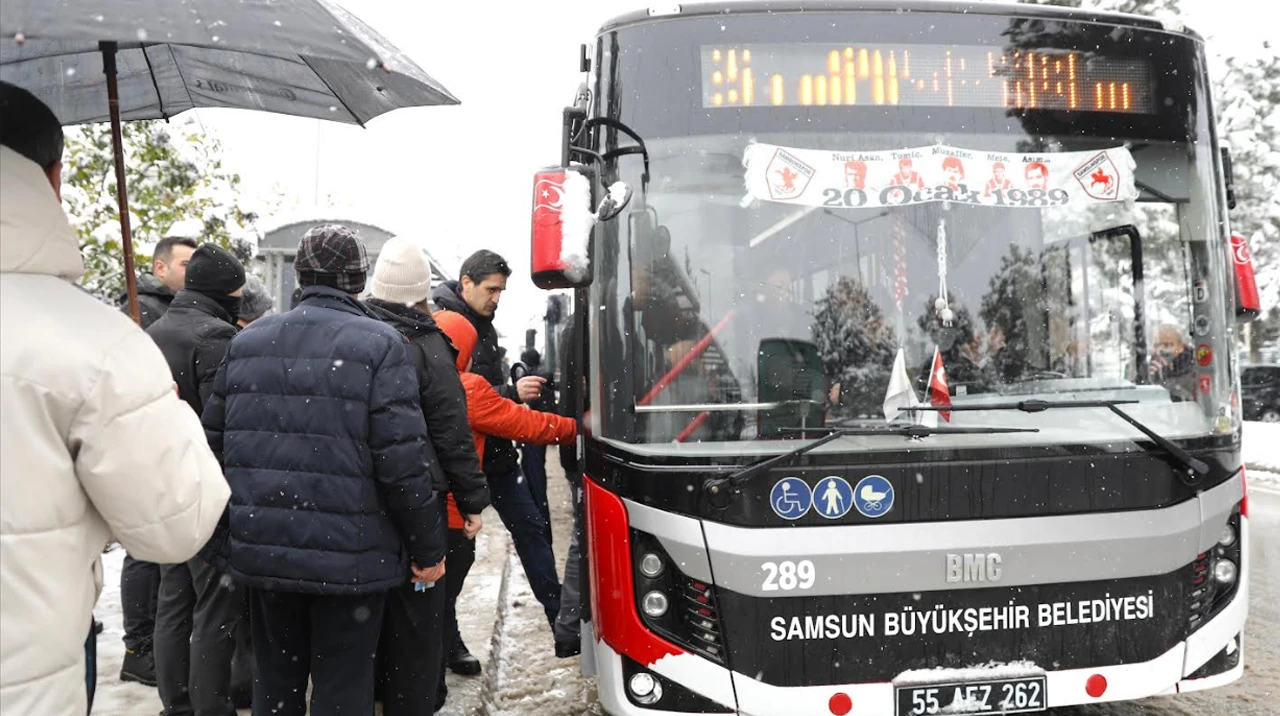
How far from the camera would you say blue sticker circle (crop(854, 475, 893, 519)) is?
140 inches

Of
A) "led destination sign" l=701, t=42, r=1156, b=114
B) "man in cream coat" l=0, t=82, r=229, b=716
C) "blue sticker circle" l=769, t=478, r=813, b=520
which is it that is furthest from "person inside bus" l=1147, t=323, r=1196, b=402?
"man in cream coat" l=0, t=82, r=229, b=716

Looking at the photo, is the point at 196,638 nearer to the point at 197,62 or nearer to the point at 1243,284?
the point at 197,62

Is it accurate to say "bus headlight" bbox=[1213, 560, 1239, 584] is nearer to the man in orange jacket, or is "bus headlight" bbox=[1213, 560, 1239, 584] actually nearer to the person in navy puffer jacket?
Answer: the man in orange jacket

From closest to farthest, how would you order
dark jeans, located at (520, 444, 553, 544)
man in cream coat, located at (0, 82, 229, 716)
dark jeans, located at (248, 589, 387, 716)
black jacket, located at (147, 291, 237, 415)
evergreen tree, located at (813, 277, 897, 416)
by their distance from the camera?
1. man in cream coat, located at (0, 82, 229, 716)
2. dark jeans, located at (248, 589, 387, 716)
3. evergreen tree, located at (813, 277, 897, 416)
4. black jacket, located at (147, 291, 237, 415)
5. dark jeans, located at (520, 444, 553, 544)

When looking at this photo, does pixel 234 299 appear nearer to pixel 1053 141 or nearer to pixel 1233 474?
pixel 1053 141

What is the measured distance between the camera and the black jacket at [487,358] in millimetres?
5293

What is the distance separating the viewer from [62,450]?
1960 millimetres

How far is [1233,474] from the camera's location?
3.93 meters

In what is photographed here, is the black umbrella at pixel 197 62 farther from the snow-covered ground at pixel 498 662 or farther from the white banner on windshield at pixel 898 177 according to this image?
the snow-covered ground at pixel 498 662

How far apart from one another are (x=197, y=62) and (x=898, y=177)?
2532 millimetres

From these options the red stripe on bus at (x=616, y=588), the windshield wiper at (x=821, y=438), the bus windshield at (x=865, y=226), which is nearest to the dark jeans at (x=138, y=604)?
the red stripe on bus at (x=616, y=588)

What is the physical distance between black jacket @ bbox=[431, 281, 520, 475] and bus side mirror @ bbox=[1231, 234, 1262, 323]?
332 cm

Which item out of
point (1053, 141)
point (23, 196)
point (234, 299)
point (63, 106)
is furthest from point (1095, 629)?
point (63, 106)

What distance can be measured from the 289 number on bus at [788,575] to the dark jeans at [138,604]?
3096 millimetres
